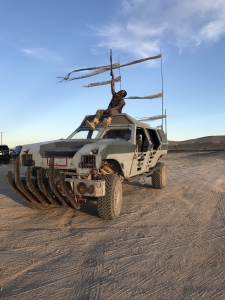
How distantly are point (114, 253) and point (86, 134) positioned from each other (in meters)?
3.90

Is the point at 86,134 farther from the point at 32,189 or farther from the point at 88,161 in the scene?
the point at 32,189

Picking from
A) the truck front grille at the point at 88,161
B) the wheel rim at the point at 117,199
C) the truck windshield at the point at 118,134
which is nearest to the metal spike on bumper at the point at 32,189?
the truck front grille at the point at 88,161

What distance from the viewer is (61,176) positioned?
469 cm

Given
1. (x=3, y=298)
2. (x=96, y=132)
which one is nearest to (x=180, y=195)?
(x=96, y=132)

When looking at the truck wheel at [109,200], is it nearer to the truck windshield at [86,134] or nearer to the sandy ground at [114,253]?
the sandy ground at [114,253]

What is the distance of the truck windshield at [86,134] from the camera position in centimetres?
690

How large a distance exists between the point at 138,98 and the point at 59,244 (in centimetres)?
676

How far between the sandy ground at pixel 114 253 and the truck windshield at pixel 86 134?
1721mm

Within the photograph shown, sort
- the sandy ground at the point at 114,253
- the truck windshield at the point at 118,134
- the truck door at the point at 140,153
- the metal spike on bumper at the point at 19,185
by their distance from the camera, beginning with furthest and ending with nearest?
the truck windshield at the point at 118,134, the truck door at the point at 140,153, the metal spike on bumper at the point at 19,185, the sandy ground at the point at 114,253

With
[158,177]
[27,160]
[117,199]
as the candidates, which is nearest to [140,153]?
[117,199]

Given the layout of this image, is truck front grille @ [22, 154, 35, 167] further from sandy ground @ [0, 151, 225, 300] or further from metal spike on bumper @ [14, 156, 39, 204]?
sandy ground @ [0, 151, 225, 300]

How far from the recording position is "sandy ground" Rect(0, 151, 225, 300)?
2.73 meters

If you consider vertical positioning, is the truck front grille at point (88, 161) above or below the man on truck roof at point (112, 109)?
below

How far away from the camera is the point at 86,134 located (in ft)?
23.1
